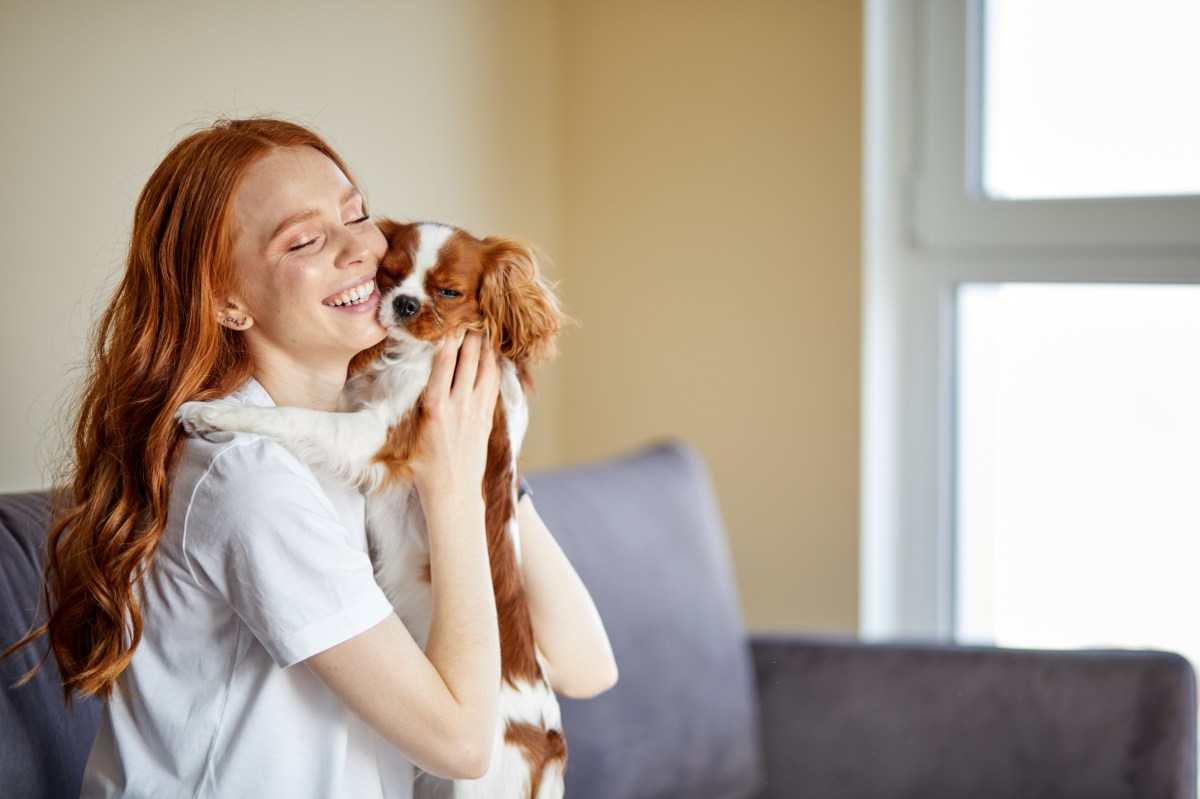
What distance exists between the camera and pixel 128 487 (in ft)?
3.28

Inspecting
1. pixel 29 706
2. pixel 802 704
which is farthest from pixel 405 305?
pixel 802 704

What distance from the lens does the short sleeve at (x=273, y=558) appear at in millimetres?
945

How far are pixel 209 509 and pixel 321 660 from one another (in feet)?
0.51

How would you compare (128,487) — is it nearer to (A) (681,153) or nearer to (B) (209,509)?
(B) (209,509)

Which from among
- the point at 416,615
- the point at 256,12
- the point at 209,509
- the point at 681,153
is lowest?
the point at 416,615

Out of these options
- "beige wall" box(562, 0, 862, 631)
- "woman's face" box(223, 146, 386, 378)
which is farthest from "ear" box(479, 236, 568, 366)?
"beige wall" box(562, 0, 862, 631)

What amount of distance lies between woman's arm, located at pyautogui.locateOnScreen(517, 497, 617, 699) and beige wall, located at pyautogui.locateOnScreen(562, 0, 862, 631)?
4.32 feet

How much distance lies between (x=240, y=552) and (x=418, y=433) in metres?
0.20

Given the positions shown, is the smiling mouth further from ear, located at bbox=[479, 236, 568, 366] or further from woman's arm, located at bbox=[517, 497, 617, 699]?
woman's arm, located at bbox=[517, 497, 617, 699]

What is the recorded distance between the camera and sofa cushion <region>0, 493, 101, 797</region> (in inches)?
44.2

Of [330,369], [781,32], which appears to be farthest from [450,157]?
[330,369]

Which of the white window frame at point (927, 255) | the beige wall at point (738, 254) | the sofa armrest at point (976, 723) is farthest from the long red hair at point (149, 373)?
the white window frame at point (927, 255)

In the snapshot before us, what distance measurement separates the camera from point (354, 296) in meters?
1.02

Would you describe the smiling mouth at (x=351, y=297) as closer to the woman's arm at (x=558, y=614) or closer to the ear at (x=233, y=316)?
the ear at (x=233, y=316)
